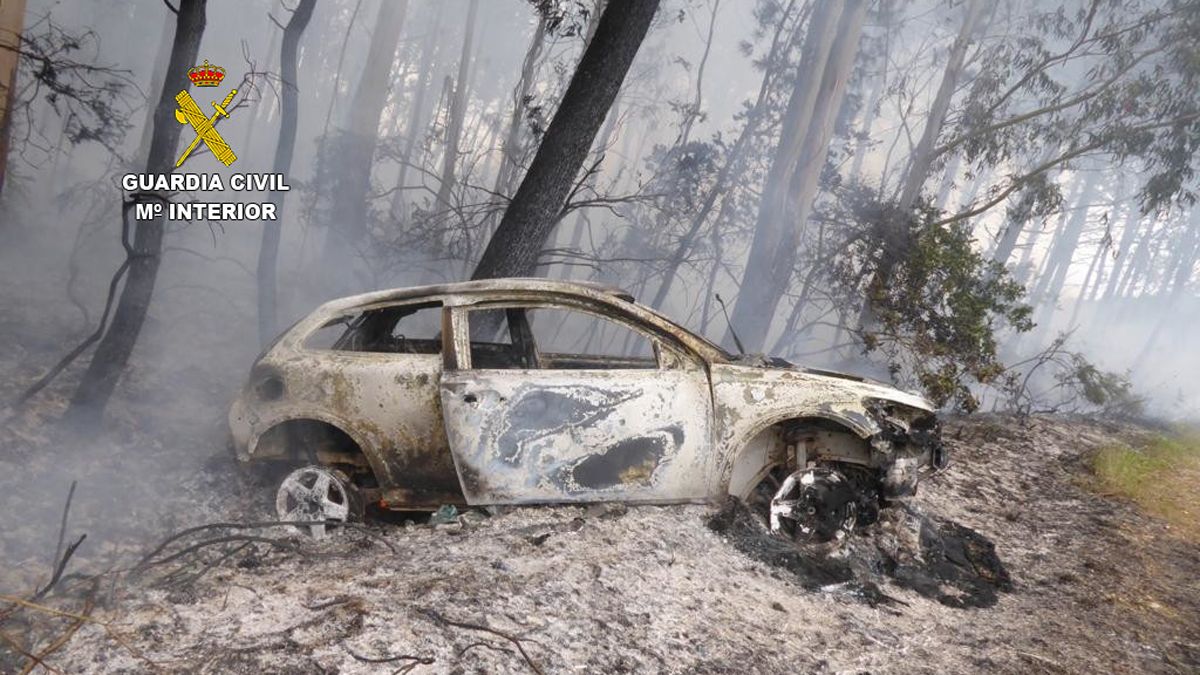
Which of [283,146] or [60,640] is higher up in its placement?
[283,146]

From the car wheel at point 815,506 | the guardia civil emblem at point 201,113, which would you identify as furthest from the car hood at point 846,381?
the guardia civil emblem at point 201,113

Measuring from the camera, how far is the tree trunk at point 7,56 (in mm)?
7328

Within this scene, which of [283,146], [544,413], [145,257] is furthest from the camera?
[283,146]

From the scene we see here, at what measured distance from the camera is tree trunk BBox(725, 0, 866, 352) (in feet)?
44.5

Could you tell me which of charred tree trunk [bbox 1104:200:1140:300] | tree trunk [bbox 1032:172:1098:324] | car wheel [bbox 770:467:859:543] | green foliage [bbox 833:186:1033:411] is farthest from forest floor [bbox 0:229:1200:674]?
charred tree trunk [bbox 1104:200:1140:300]

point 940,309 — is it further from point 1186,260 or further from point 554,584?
point 1186,260

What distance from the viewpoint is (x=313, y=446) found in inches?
187

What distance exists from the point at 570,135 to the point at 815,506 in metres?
3.98

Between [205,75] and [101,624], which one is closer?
[101,624]

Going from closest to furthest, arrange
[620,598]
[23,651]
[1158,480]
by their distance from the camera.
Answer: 1. [23,651]
2. [620,598]
3. [1158,480]

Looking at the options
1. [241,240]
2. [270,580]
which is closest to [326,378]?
[270,580]

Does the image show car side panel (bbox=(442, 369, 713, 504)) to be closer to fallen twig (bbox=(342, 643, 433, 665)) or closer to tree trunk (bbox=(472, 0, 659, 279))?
fallen twig (bbox=(342, 643, 433, 665))

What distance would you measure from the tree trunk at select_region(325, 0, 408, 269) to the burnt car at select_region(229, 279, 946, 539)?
44.0 ft

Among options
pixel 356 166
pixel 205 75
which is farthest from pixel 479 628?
pixel 356 166
